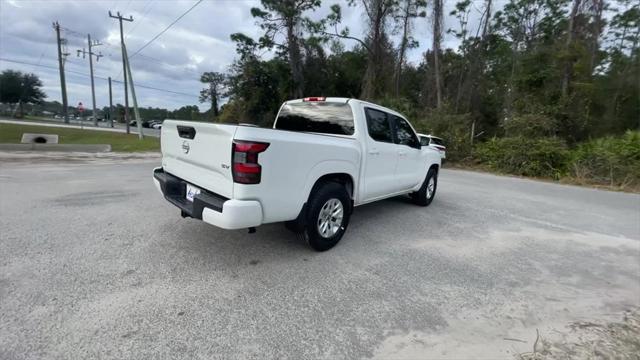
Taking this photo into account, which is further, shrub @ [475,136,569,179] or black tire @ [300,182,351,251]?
shrub @ [475,136,569,179]

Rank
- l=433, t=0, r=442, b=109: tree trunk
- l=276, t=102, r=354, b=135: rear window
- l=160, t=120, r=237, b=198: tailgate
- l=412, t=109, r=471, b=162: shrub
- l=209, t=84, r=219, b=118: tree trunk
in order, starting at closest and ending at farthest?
l=160, t=120, r=237, b=198: tailgate → l=276, t=102, r=354, b=135: rear window → l=412, t=109, r=471, b=162: shrub → l=433, t=0, r=442, b=109: tree trunk → l=209, t=84, r=219, b=118: tree trunk

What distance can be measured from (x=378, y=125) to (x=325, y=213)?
1614 mm

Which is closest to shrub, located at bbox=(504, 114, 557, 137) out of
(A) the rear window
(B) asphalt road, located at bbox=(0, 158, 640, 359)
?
(B) asphalt road, located at bbox=(0, 158, 640, 359)

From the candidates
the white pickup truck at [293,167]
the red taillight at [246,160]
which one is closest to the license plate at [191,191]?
the white pickup truck at [293,167]

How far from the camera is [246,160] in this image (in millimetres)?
2664

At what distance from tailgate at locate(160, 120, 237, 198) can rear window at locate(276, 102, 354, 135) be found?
1.55 metres

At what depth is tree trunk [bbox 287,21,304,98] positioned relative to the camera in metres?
28.1

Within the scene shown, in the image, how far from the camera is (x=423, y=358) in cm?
207

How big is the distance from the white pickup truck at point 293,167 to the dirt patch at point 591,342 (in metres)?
2.10

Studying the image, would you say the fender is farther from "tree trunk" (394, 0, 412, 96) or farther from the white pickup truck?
"tree trunk" (394, 0, 412, 96)

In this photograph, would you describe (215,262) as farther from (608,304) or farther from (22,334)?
(608,304)

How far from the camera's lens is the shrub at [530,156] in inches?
460

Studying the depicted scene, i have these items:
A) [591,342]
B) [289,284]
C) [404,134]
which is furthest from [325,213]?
[591,342]

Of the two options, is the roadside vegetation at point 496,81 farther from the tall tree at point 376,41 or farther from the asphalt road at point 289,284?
the asphalt road at point 289,284
